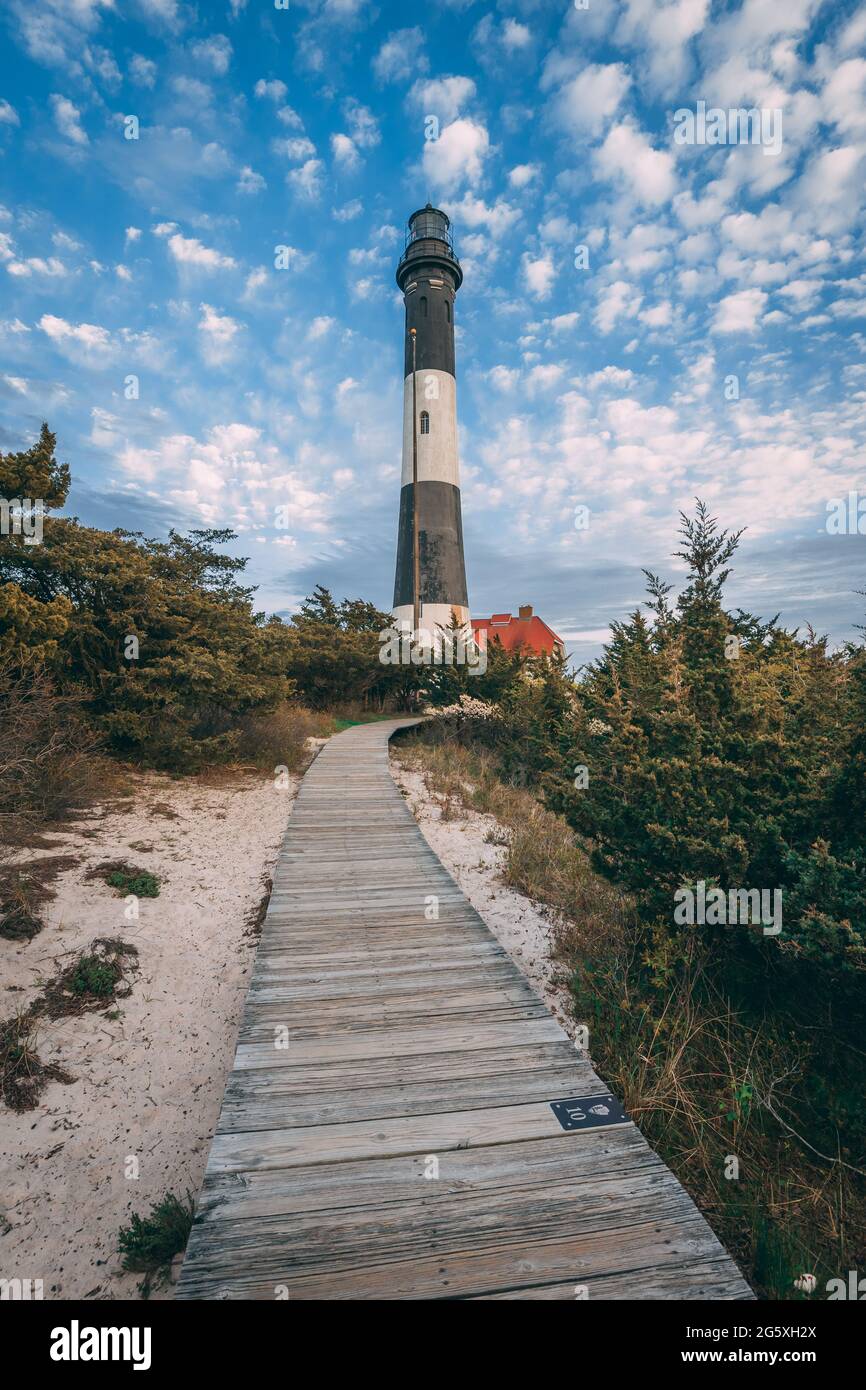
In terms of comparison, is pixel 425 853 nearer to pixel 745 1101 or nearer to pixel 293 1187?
pixel 745 1101

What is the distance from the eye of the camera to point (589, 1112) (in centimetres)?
263

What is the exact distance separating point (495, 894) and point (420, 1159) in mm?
4061

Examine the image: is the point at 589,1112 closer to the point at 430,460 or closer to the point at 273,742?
the point at 273,742

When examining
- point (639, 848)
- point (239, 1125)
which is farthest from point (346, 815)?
point (239, 1125)

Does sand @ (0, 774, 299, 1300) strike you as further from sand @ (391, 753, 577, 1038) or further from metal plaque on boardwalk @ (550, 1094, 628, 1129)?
sand @ (391, 753, 577, 1038)

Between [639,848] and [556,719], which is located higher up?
[556,719]

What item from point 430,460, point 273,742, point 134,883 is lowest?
point 134,883

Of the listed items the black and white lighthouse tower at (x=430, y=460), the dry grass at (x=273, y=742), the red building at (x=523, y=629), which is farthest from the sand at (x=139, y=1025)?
the red building at (x=523, y=629)

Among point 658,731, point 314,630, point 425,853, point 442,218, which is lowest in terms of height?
point 425,853

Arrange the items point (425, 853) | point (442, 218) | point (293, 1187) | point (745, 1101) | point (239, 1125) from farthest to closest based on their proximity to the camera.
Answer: point (442, 218) → point (425, 853) → point (745, 1101) → point (239, 1125) → point (293, 1187)

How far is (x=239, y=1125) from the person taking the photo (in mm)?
2543

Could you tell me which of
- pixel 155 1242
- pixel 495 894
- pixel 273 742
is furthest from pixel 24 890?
pixel 273 742

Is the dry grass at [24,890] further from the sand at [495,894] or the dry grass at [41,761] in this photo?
the sand at [495,894]

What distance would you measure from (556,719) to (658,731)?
6.00m
